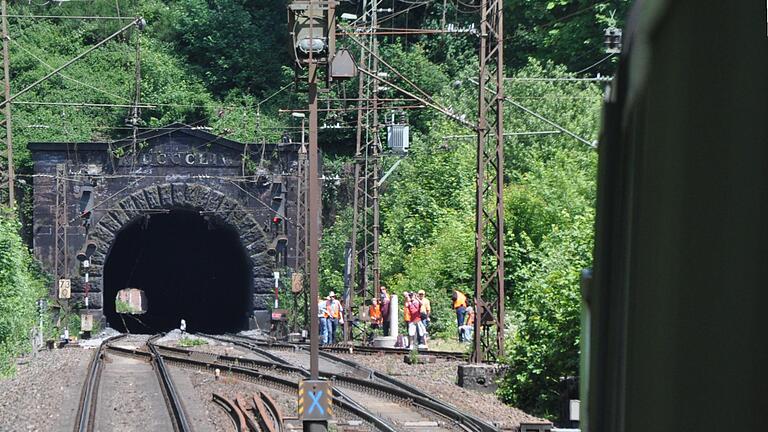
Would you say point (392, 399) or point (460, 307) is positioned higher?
point (460, 307)

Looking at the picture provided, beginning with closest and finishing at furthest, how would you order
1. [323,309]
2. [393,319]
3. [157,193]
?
[393,319], [323,309], [157,193]

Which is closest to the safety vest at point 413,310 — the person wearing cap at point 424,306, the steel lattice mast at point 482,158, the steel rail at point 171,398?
the person wearing cap at point 424,306

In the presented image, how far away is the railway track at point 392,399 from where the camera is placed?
57.9 feet

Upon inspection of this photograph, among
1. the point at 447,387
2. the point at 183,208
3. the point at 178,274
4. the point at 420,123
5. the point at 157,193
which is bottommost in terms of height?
the point at 178,274

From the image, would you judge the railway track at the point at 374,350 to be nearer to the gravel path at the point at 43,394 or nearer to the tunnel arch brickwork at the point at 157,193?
the gravel path at the point at 43,394

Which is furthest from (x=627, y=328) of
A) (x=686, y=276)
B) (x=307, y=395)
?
(x=307, y=395)

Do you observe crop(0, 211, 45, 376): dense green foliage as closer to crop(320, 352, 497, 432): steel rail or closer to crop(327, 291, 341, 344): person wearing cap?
crop(320, 352, 497, 432): steel rail

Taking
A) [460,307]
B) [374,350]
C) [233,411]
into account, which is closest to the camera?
[233,411]

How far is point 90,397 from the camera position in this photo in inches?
866

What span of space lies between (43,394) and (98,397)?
124 cm

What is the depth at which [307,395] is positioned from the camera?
14750 millimetres

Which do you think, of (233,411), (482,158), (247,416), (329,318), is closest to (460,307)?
(329,318)

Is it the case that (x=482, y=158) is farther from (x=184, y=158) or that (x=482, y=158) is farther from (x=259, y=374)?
(x=184, y=158)

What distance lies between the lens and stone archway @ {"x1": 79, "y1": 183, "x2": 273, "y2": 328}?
47.5 m
